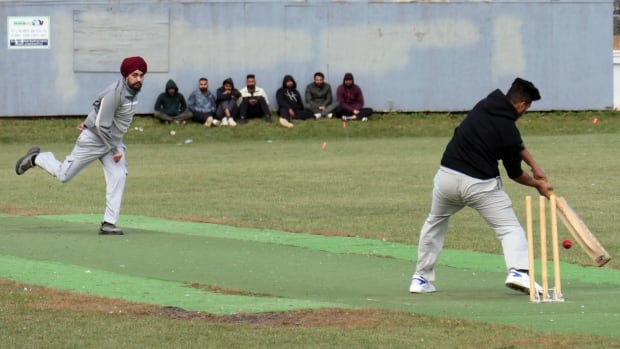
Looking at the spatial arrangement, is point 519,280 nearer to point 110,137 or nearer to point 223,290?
point 223,290

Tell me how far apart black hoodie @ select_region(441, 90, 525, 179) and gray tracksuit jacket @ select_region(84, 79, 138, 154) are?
507cm

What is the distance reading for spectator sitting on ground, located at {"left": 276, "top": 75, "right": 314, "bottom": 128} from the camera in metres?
34.9

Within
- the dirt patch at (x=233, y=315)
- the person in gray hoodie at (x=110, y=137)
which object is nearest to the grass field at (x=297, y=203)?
the dirt patch at (x=233, y=315)

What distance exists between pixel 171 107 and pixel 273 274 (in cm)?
2303

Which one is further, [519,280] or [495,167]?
[495,167]

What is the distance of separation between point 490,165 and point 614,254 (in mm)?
3457

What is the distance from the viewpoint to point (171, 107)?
34.9m

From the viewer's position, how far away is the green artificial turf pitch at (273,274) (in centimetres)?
1003

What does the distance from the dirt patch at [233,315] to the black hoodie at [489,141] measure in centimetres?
155

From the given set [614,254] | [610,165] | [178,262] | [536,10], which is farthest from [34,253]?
[536,10]

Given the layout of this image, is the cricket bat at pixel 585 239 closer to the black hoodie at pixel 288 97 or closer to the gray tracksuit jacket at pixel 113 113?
the gray tracksuit jacket at pixel 113 113

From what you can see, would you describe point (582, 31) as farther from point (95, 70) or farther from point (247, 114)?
point (95, 70)

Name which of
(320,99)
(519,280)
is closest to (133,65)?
(519,280)

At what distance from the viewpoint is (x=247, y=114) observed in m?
34.8
